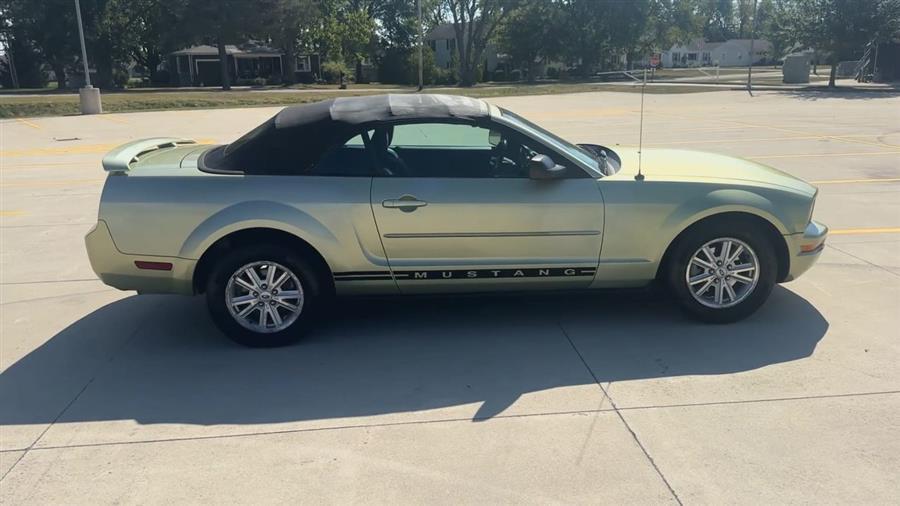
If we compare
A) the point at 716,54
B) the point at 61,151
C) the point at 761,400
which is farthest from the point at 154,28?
the point at 716,54

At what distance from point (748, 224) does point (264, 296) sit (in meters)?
3.29

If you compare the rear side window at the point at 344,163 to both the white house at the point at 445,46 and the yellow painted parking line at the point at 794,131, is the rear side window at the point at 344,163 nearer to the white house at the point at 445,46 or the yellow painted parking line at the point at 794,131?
Answer: the yellow painted parking line at the point at 794,131

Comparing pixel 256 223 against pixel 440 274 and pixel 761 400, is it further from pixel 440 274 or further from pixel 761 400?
pixel 761 400

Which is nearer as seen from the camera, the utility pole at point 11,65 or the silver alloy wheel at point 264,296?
the silver alloy wheel at point 264,296

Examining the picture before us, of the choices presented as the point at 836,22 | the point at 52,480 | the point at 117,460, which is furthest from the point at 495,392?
the point at 836,22

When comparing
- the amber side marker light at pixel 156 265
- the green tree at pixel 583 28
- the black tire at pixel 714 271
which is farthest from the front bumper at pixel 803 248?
the green tree at pixel 583 28

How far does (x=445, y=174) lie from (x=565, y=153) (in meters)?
0.83

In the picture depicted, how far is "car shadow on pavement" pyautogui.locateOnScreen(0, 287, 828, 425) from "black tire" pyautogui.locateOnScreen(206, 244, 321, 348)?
0.10 meters

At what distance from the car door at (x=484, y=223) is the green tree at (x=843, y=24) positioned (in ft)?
127

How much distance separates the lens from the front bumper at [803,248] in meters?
4.68

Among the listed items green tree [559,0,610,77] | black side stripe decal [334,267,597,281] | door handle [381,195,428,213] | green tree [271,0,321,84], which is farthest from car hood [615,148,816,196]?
green tree [559,0,610,77]

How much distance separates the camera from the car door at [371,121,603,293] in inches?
175

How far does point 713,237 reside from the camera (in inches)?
181

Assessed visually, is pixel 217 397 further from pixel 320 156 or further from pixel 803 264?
pixel 803 264
